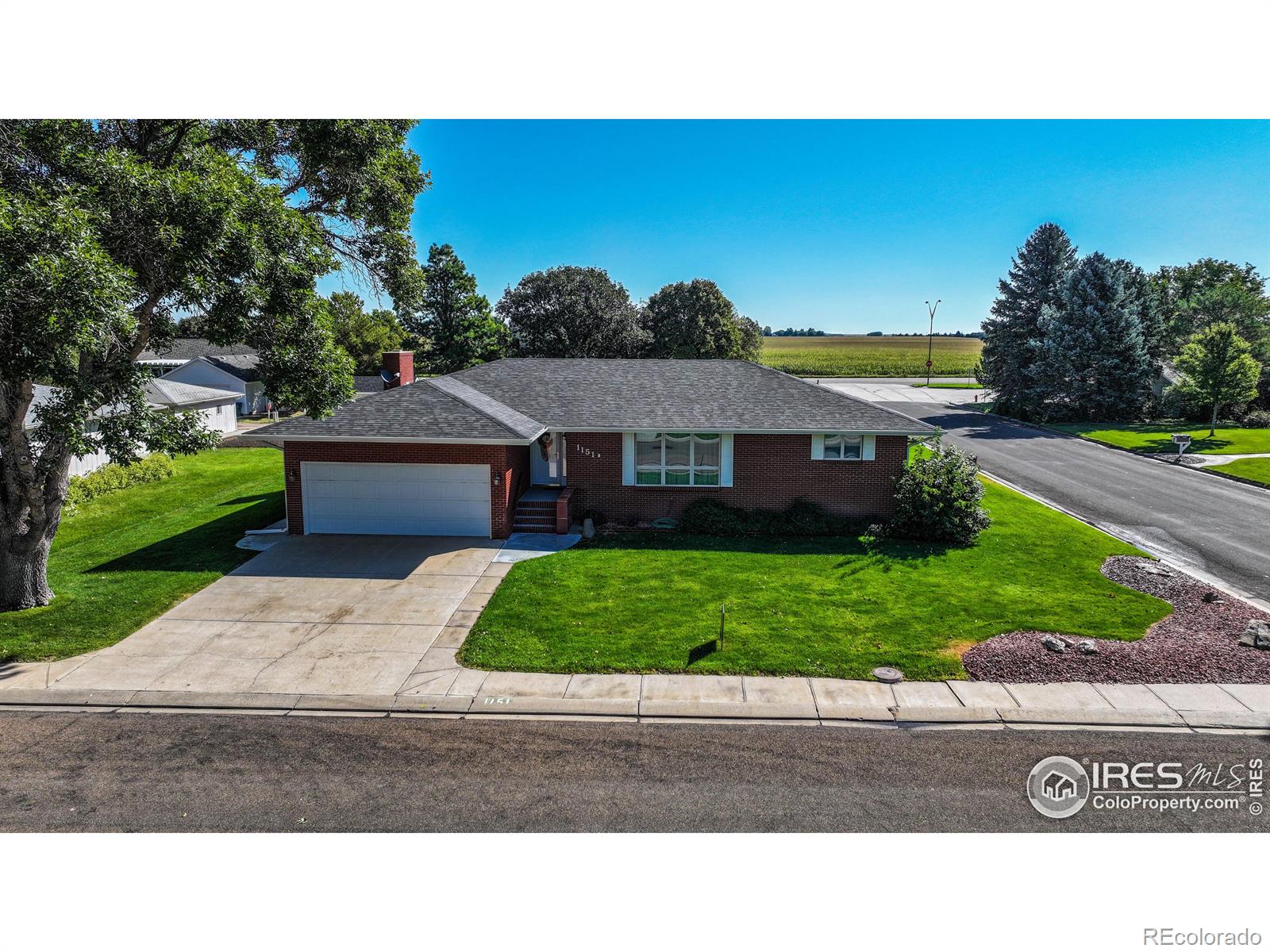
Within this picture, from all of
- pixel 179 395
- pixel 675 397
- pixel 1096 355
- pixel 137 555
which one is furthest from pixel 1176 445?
pixel 179 395

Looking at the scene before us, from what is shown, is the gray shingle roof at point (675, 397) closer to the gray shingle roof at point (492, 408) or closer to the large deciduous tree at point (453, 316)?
the gray shingle roof at point (492, 408)

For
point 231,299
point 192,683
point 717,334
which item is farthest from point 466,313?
point 192,683

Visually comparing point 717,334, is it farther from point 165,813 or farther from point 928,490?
point 165,813

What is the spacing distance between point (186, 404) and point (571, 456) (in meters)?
24.0

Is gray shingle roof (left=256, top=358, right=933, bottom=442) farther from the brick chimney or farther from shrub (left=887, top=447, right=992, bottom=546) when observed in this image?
the brick chimney

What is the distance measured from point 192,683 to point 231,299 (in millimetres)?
6658

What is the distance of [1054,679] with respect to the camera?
11680mm

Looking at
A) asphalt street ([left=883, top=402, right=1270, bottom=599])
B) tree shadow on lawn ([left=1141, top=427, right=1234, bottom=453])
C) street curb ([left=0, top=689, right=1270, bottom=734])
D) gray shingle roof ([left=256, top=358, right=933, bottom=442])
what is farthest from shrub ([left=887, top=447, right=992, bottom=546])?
tree shadow on lawn ([left=1141, top=427, right=1234, bottom=453])

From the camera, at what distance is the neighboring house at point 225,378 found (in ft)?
154

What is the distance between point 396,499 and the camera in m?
18.9

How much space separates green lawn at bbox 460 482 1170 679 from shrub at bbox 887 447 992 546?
55 cm

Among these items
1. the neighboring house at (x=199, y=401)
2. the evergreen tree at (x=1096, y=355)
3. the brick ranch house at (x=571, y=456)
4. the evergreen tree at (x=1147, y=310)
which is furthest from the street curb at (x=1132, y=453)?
the neighboring house at (x=199, y=401)

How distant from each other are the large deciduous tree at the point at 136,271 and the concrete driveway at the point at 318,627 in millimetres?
3278

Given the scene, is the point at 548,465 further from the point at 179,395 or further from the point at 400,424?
the point at 179,395
